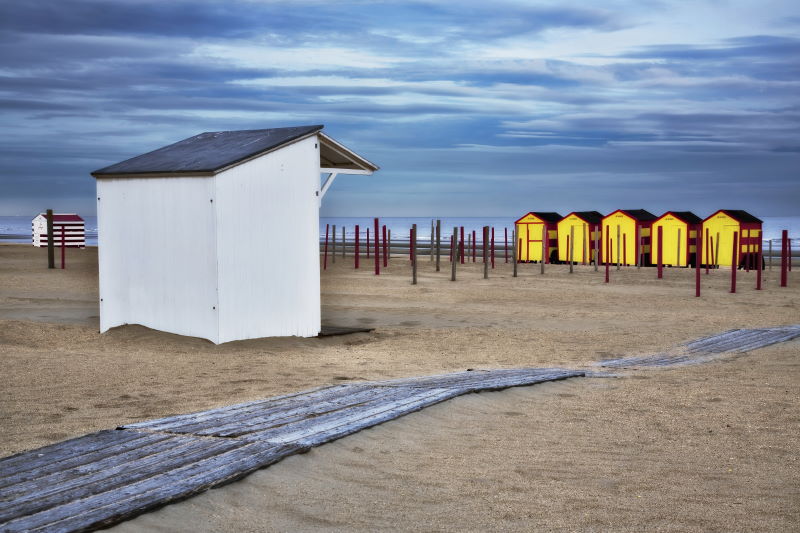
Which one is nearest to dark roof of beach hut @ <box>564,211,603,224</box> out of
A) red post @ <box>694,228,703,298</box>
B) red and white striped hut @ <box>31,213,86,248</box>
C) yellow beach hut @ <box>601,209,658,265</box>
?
yellow beach hut @ <box>601,209,658,265</box>

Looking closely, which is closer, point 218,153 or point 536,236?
point 218,153

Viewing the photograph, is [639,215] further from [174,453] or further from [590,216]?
[174,453]

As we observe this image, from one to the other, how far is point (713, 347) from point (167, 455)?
9.01 metres

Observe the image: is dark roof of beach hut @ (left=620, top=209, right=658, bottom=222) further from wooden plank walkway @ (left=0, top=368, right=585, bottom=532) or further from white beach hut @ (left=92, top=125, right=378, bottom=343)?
wooden plank walkway @ (left=0, top=368, right=585, bottom=532)

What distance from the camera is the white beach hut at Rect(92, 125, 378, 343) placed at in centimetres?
1173

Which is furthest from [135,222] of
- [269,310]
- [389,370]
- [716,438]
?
[716,438]

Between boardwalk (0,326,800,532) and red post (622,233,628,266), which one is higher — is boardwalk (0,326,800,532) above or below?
below

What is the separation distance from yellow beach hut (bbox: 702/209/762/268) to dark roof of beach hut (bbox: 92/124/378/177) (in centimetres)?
2276

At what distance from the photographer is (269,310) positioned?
12.5 metres

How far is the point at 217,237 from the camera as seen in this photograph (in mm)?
11523

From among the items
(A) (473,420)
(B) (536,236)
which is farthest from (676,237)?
(A) (473,420)

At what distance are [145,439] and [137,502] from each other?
4.26 ft

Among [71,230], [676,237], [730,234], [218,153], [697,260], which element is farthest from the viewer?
[71,230]

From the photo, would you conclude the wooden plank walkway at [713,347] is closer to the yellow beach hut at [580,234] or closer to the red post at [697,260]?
the red post at [697,260]
